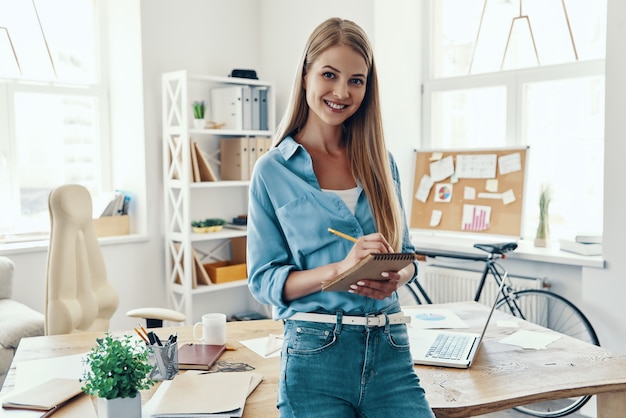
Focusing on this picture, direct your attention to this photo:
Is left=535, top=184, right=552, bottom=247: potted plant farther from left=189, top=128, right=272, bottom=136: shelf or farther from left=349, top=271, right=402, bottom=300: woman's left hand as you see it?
left=349, top=271, right=402, bottom=300: woman's left hand

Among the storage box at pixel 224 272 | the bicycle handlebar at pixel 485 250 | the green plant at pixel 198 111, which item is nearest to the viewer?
the bicycle handlebar at pixel 485 250

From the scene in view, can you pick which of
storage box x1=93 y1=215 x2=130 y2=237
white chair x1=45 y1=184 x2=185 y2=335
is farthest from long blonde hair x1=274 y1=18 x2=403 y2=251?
storage box x1=93 y1=215 x2=130 y2=237

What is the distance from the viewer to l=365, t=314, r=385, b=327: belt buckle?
130 centimetres

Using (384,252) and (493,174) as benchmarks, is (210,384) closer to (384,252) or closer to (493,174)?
(384,252)

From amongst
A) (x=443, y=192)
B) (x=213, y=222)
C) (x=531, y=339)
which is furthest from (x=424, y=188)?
(x=531, y=339)

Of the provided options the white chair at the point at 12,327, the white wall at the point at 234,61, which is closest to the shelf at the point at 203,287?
the white wall at the point at 234,61

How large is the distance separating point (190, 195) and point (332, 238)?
2921mm

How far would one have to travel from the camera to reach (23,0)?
156 inches

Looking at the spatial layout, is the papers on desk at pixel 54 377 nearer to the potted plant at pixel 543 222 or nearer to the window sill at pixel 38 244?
the window sill at pixel 38 244

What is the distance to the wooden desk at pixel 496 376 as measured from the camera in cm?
153

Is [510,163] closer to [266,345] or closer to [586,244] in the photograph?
[586,244]

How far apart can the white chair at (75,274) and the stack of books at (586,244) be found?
2.02 m

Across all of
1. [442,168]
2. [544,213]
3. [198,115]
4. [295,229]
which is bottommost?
[544,213]

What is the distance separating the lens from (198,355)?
1.83 meters
